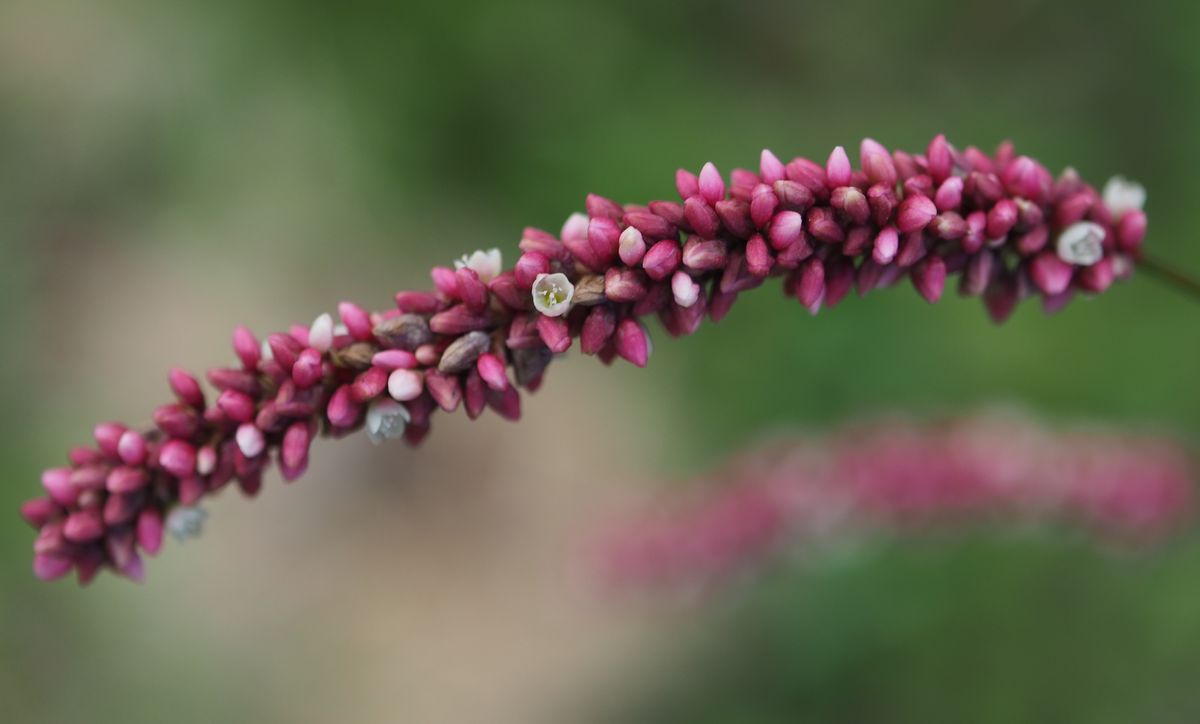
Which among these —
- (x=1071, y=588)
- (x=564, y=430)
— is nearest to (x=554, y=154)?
(x=564, y=430)

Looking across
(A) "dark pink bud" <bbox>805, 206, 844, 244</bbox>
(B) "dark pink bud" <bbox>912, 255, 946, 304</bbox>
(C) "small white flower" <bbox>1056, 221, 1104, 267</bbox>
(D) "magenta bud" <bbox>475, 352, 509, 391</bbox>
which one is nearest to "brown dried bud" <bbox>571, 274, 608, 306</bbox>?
(D) "magenta bud" <bbox>475, 352, 509, 391</bbox>

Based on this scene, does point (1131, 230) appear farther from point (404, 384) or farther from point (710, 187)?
point (404, 384)

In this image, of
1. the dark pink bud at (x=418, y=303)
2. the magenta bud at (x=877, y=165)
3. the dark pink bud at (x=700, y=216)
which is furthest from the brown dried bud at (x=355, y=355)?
the magenta bud at (x=877, y=165)

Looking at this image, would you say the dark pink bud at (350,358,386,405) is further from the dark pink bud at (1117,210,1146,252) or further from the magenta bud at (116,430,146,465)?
the dark pink bud at (1117,210,1146,252)

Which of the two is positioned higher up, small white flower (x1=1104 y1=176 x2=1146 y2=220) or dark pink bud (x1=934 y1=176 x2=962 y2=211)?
small white flower (x1=1104 y1=176 x2=1146 y2=220)

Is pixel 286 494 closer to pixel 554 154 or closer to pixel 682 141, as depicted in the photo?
pixel 554 154

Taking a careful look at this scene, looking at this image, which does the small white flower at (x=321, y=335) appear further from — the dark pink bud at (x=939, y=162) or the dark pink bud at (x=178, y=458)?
the dark pink bud at (x=939, y=162)
